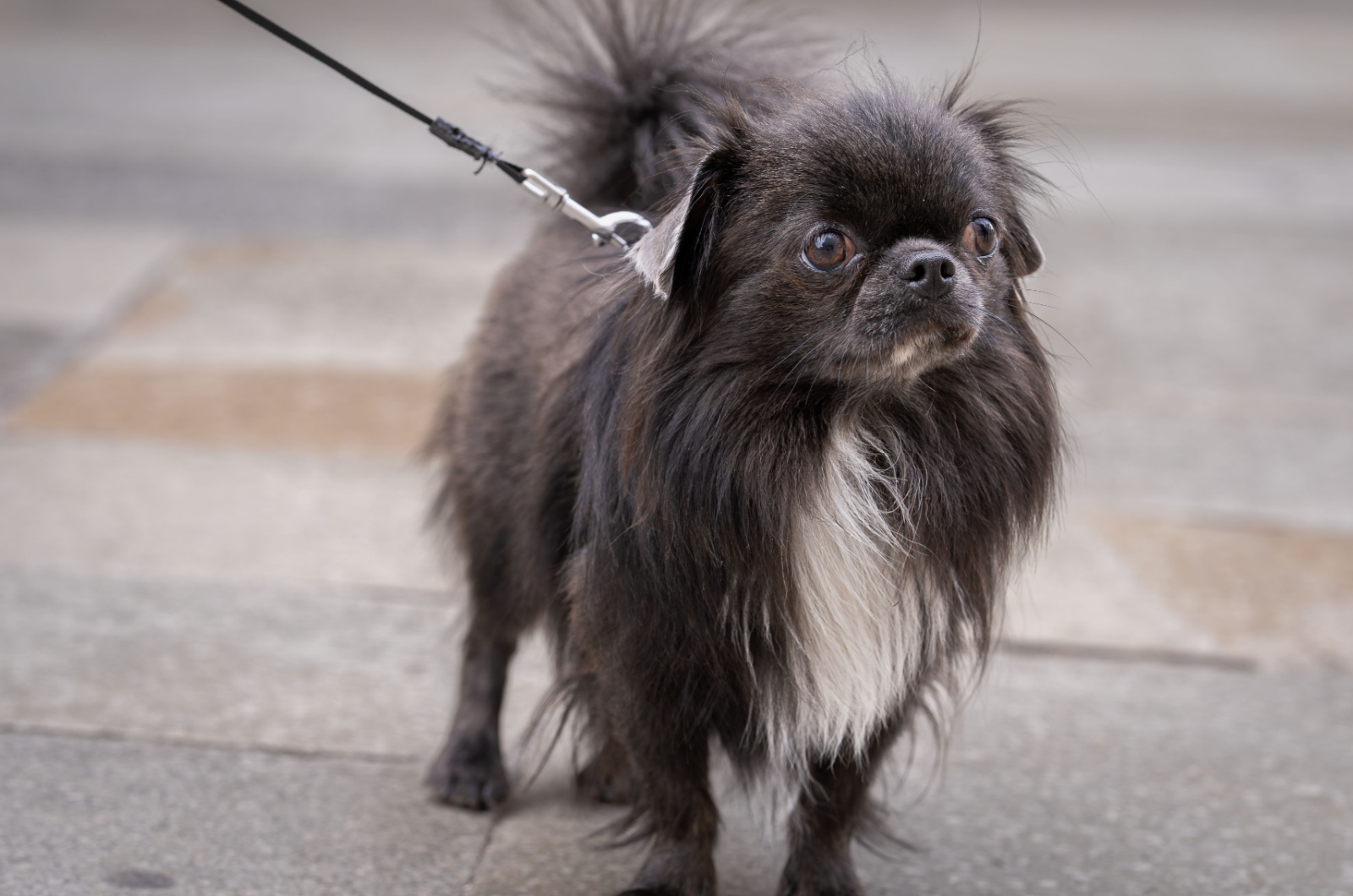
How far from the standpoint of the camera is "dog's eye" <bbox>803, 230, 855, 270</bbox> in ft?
8.39

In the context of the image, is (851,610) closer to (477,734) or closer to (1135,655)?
(477,734)

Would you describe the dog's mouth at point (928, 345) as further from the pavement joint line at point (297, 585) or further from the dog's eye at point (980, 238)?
the pavement joint line at point (297, 585)

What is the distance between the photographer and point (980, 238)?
2670 mm

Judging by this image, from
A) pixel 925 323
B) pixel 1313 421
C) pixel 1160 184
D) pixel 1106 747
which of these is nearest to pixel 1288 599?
pixel 1106 747

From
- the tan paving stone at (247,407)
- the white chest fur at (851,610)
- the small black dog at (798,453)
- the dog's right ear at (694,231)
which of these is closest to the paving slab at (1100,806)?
the small black dog at (798,453)

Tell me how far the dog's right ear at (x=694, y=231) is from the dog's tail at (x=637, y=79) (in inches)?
28.1

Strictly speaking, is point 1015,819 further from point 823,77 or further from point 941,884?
point 823,77

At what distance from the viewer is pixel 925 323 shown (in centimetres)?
249

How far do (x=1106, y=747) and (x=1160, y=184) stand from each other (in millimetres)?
6903

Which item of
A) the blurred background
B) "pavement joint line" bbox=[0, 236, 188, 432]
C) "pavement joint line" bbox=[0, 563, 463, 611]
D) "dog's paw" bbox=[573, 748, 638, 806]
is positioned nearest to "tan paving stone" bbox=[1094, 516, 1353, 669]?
the blurred background

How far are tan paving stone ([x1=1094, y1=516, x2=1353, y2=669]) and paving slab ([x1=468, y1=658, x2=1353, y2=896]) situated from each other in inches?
10.3

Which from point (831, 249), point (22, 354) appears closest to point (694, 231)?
point (831, 249)

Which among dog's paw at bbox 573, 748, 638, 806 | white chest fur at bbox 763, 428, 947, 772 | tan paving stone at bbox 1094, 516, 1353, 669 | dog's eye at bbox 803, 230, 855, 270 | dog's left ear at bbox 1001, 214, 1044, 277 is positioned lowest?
dog's paw at bbox 573, 748, 638, 806

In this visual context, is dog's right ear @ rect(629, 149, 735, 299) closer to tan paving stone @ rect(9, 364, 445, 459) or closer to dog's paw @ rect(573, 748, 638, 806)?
dog's paw @ rect(573, 748, 638, 806)
